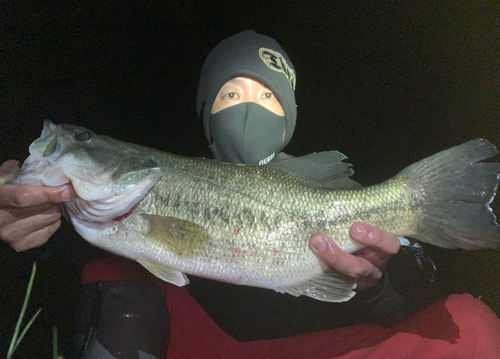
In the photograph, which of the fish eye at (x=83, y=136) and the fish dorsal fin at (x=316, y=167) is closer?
the fish eye at (x=83, y=136)

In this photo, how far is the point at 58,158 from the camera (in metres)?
1.16

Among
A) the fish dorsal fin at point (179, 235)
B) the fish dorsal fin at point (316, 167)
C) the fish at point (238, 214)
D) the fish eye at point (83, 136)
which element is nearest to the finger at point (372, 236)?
the fish at point (238, 214)

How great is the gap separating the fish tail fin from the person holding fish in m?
0.29

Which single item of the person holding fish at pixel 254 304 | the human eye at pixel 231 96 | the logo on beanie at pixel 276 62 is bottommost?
the person holding fish at pixel 254 304

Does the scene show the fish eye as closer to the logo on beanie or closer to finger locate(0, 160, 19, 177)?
finger locate(0, 160, 19, 177)

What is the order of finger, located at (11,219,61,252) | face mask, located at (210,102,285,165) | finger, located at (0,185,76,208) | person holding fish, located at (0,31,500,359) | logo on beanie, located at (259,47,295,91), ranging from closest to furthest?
finger, located at (0,185,76,208) < finger, located at (11,219,61,252) < person holding fish, located at (0,31,500,359) < face mask, located at (210,102,285,165) < logo on beanie, located at (259,47,295,91)

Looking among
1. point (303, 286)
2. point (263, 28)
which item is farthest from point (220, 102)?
point (263, 28)

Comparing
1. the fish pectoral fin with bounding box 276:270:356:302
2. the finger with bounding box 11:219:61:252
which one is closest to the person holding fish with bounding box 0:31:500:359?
the finger with bounding box 11:219:61:252

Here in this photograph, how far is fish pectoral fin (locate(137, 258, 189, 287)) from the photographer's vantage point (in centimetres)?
121

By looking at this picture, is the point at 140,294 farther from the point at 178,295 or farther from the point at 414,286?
the point at 414,286

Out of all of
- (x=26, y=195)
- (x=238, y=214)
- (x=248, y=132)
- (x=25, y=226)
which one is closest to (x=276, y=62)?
(x=248, y=132)

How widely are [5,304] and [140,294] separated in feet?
9.48

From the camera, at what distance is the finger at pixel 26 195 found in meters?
1.09

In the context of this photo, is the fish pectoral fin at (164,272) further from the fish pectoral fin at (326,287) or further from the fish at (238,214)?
the fish pectoral fin at (326,287)
